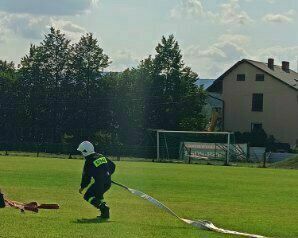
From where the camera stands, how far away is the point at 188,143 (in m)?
63.1

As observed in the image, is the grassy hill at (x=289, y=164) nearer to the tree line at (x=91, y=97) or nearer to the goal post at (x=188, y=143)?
the goal post at (x=188, y=143)

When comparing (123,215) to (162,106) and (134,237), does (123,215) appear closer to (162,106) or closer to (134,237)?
(134,237)

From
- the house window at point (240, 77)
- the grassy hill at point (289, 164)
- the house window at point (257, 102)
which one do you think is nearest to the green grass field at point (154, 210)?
the grassy hill at point (289, 164)

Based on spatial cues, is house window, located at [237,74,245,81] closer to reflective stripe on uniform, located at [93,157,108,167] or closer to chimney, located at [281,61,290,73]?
chimney, located at [281,61,290,73]

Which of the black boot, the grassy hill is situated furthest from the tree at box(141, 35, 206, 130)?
the black boot

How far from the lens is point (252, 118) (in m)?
80.8

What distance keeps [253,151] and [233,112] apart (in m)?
15.4

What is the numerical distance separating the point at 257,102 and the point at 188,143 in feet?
65.3

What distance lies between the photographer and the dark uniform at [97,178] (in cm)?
1477

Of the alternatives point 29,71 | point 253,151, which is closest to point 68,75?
point 29,71

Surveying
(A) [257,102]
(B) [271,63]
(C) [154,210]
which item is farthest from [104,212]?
(B) [271,63]

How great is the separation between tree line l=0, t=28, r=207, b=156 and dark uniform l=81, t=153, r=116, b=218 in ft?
218

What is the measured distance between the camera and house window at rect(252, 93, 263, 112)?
80125 millimetres

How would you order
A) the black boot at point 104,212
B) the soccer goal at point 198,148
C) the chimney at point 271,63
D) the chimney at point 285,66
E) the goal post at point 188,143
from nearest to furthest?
the black boot at point 104,212 < the soccer goal at point 198,148 < the goal post at point 188,143 < the chimney at point 271,63 < the chimney at point 285,66
